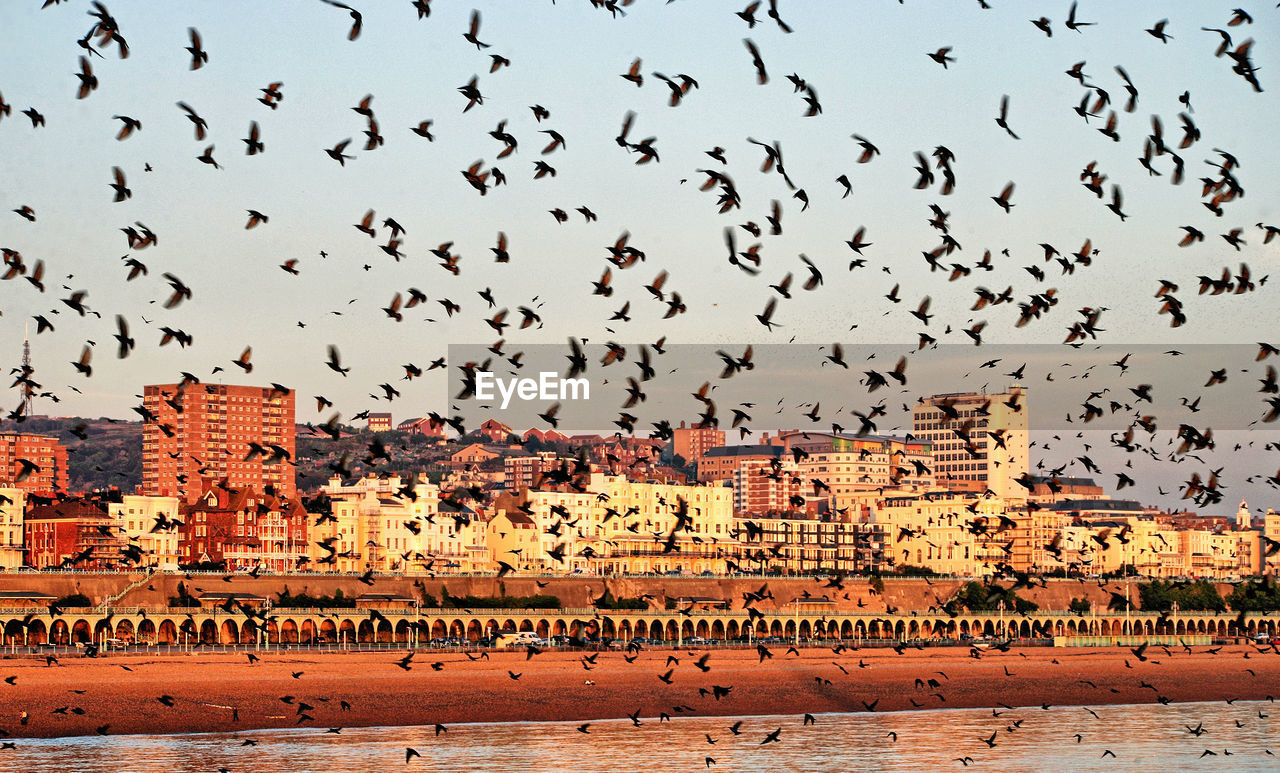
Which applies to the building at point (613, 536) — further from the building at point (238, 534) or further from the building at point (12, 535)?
the building at point (12, 535)

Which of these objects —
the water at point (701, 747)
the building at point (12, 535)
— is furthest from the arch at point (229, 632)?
the building at point (12, 535)

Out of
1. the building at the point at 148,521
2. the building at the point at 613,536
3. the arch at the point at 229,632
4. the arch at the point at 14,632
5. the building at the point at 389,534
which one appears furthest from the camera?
the building at the point at 613,536

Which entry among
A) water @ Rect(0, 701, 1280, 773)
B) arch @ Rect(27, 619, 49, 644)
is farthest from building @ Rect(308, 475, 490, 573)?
water @ Rect(0, 701, 1280, 773)

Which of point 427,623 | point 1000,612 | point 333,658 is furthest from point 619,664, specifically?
point 1000,612

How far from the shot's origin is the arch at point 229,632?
97.2 metres

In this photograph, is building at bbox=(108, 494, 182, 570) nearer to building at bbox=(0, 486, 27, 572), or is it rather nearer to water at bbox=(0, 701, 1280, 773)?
building at bbox=(0, 486, 27, 572)

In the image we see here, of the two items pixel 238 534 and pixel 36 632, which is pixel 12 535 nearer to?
pixel 238 534

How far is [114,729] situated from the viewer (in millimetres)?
58062

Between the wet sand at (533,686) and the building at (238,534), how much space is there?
64.3 metres

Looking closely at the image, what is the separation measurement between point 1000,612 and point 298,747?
8378cm

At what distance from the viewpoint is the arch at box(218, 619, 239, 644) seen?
97.2 metres

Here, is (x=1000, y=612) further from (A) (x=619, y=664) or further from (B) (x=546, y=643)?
(A) (x=619, y=664)

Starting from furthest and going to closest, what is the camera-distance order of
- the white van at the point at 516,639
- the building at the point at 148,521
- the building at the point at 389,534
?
the building at the point at 389,534 → the building at the point at 148,521 → the white van at the point at 516,639

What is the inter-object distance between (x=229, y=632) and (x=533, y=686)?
3462 centimetres
